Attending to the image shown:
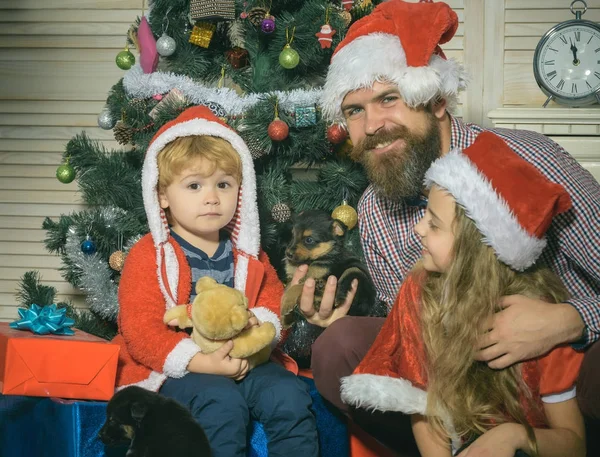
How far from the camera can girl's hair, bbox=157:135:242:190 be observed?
6.82ft

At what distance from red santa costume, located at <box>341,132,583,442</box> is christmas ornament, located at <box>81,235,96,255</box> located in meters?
1.15

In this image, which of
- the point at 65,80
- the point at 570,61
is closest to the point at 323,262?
the point at 570,61

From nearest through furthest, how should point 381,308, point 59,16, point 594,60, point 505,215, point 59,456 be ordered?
point 505,215 → point 59,456 → point 381,308 → point 594,60 → point 59,16

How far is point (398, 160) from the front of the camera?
2080mm

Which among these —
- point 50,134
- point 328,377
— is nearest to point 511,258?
point 328,377

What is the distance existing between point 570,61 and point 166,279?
1815mm

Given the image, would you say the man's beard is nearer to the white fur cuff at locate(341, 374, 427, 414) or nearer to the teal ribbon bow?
the white fur cuff at locate(341, 374, 427, 414)

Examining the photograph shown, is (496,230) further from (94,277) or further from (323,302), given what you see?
(94,277)

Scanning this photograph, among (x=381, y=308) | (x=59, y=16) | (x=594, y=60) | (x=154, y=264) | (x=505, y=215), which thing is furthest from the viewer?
(x=59, y=16)

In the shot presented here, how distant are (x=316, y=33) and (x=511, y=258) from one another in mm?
1121

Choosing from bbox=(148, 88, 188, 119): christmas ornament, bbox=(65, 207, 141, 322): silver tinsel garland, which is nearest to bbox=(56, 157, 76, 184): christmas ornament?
bbox=(65, 207, 141, 322): silver tinsel garland

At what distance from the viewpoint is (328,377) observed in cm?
202

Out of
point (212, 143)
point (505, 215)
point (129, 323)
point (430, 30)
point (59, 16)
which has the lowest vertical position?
point (129, 323)

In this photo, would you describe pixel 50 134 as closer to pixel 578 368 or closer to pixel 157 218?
pixel 157 218
